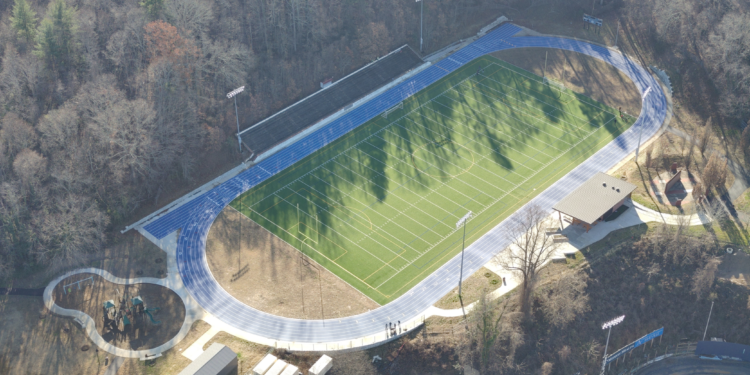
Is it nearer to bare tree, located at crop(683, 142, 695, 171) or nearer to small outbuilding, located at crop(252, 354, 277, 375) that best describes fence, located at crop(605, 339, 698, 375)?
bare tree, located at crop(683, 142, 695, 171)

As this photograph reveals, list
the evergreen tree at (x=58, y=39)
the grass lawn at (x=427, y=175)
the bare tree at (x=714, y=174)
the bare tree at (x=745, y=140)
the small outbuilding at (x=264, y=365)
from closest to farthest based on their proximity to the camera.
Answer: the small outbuilding at (x=264, y=365), the grass lawn at (x=427, y=175), the bare tree at (x=714, y=174), the evergreen tree at (x=58, y=39), the bare tree at (x=745, y=140)

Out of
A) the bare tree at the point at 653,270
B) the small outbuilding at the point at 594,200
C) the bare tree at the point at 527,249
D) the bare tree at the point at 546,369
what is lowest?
the bare tree at the point at 546,369

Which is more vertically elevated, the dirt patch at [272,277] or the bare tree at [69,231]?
the bare tree at [69,231]

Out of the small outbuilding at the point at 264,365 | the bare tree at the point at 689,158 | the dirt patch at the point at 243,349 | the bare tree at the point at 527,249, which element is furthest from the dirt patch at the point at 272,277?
the bare tree at the point at 689,158

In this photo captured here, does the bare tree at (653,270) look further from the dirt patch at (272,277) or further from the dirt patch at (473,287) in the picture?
the dirt patch at (272,277)

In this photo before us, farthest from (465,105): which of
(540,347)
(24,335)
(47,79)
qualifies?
(24,335)

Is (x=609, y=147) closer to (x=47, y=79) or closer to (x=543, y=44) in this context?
(x=543, y=44)

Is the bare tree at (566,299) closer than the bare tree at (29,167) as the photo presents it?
Yes

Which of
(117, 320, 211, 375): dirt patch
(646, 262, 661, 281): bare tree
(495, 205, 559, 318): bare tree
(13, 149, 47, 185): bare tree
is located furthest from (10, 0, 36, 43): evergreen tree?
(646, 262, 661, 281): bare tree
